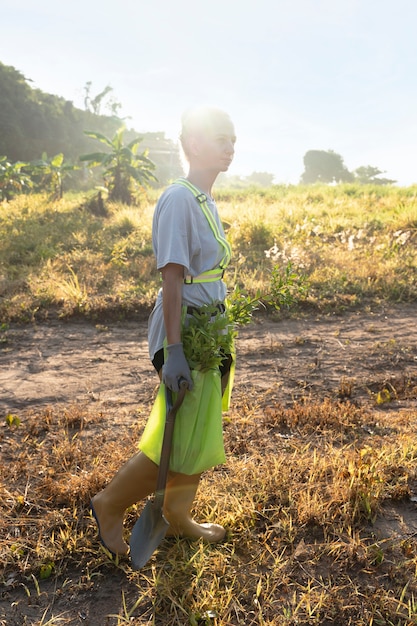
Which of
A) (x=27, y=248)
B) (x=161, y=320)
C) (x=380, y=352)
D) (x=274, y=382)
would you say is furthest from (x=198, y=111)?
(x=27, y=248)

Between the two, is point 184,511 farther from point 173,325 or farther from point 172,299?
point 172,299

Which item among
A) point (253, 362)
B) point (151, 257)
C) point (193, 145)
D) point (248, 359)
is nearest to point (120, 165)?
point (151, 257)

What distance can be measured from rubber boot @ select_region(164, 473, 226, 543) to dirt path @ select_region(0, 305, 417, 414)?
181 cm

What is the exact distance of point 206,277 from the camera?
2143 millimetres

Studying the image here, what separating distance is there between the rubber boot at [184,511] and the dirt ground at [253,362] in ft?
5.54

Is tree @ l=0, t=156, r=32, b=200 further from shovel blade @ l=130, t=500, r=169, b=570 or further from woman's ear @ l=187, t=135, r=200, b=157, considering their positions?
shovel blade @ l=130, t=500, r=169, b=570

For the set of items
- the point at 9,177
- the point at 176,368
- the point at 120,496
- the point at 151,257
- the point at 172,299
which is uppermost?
the point at 9,177

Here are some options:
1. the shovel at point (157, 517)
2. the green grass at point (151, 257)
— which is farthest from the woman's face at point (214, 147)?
the green grass at point (151, 257)

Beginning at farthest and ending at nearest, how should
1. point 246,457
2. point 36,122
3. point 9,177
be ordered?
point 36,122, point 9,177, point 246,457

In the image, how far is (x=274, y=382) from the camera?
478cm

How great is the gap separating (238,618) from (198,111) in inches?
86.6

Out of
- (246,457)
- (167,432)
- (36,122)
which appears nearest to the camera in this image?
(167,432)

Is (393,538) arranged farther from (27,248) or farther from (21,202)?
(21,202)

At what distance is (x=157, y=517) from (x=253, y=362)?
10.9ft
